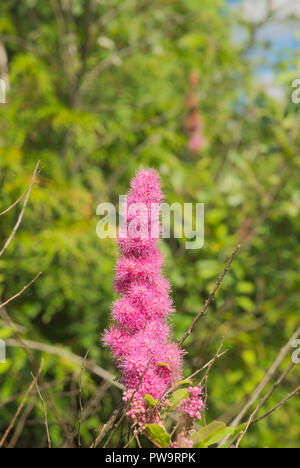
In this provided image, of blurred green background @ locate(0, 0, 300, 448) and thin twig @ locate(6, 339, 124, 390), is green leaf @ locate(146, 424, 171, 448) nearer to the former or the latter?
thin twig @ locate(6, 339, 124, 390)

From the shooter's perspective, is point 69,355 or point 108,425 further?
point 69,355

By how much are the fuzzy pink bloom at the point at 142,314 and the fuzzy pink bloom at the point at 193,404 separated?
1.6 inches

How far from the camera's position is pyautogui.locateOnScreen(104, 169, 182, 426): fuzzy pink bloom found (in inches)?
28.5

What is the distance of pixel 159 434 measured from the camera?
0.67 m

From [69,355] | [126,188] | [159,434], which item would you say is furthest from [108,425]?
[126,188]

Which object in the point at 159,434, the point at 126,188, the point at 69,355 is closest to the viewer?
the point at 159,434

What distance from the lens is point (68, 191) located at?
2.80 m

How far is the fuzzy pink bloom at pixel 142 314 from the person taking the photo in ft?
2.38

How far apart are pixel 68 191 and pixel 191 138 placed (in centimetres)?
110

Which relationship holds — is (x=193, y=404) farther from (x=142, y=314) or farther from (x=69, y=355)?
(x=69, y=355)

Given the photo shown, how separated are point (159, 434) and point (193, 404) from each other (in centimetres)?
9

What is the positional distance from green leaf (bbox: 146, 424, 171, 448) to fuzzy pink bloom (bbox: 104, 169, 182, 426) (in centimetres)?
2
